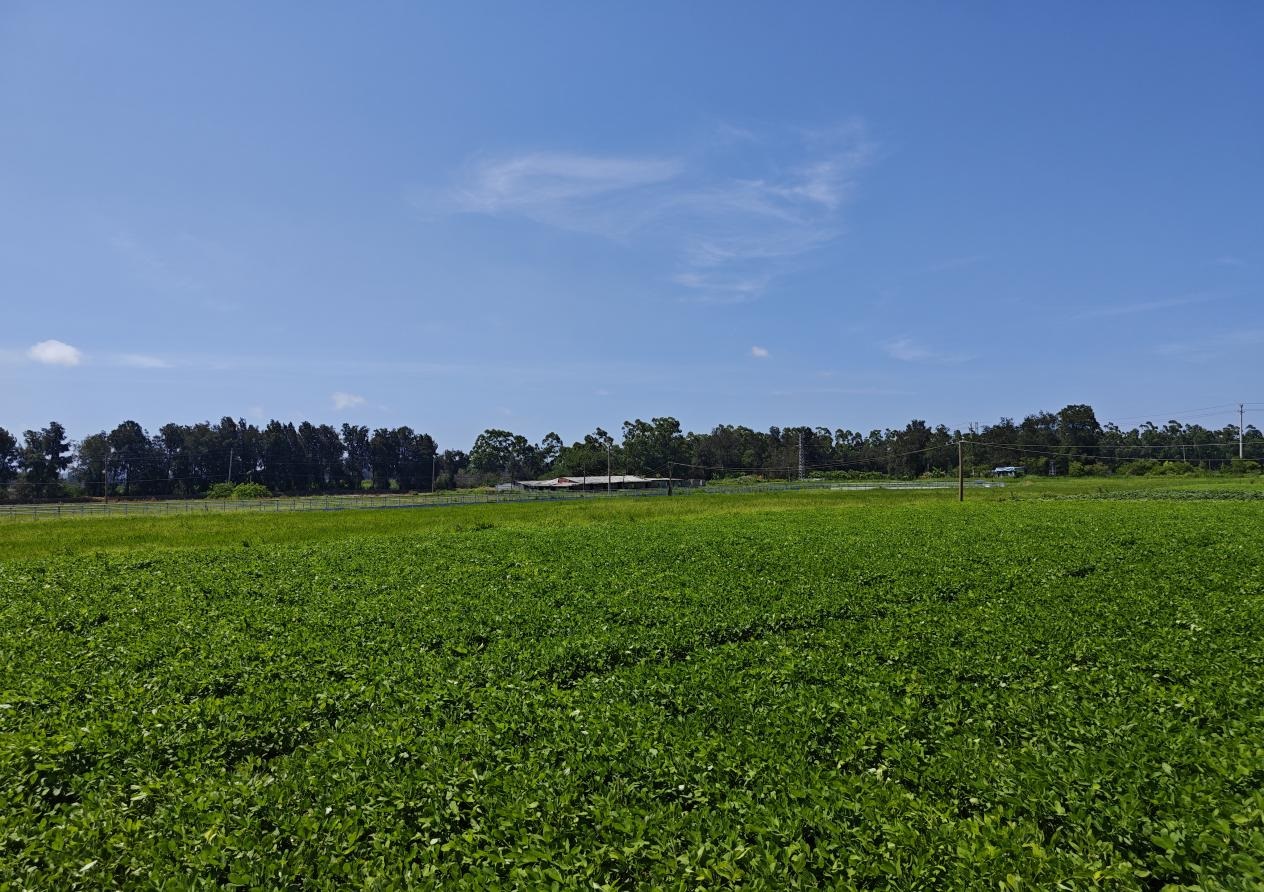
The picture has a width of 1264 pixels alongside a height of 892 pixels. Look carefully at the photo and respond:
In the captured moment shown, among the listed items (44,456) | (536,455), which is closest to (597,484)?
(536,455)

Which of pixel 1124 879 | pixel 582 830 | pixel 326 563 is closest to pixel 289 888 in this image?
pixel 582 830

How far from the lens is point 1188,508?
35.4m

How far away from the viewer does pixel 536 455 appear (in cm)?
16938

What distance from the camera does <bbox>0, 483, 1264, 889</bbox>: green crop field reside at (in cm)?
536

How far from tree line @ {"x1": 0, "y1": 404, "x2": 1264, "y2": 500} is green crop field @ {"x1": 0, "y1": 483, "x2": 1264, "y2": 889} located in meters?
92.7

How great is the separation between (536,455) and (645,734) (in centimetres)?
16374

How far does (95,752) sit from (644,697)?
6526 mm

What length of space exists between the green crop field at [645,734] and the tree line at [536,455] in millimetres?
92676

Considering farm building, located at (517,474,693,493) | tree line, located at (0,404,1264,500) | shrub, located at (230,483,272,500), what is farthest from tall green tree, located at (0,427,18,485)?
farm building, located at (517,474,693,493)

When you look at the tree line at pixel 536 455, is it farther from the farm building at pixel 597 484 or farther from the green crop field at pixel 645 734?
the green crop field at pixel 645 734

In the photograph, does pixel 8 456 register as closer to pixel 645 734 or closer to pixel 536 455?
pixel 536 455

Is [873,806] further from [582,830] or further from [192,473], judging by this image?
[192,473]

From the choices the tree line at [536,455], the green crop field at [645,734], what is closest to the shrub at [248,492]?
the tree line at [536,455]

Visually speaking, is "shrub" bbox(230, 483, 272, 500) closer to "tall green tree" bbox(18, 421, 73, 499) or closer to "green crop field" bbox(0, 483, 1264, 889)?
"tall green tree" bbox(18, 421, 73, 499)
